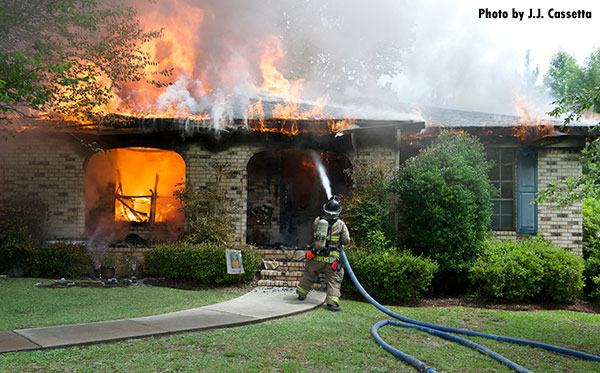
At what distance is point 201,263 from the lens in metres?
9.76

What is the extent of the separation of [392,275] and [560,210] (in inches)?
210

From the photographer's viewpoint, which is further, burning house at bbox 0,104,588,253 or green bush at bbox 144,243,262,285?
burning house at bbox 0,104,588,253

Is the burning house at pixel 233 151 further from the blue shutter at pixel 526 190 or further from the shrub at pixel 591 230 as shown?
the shrub at pixel 591 230

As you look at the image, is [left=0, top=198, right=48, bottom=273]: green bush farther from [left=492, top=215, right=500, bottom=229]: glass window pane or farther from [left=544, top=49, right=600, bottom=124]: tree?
[left=544, top=49, right=600, bottom=124]: tree

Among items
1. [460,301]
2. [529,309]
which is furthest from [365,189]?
[529,309]

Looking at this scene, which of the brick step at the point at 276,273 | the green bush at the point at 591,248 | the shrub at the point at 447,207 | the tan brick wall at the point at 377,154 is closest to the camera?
the shrub at the point at 447,207

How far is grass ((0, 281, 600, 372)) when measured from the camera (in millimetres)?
4566

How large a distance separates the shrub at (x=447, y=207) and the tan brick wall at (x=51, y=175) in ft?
24.9

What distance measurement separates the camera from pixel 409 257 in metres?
8.94

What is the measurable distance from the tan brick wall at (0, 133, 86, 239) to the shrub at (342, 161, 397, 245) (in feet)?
21.4

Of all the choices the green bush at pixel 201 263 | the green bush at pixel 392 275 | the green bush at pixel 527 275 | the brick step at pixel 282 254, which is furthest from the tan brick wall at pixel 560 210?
the green bush at pixel 201 263

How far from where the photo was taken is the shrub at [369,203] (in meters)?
10.3

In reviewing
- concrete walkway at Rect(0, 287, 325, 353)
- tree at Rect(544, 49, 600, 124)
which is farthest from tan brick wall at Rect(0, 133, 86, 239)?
tree at Rect(544, 49, 600, 124)

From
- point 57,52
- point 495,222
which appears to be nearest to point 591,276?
point 495,222
